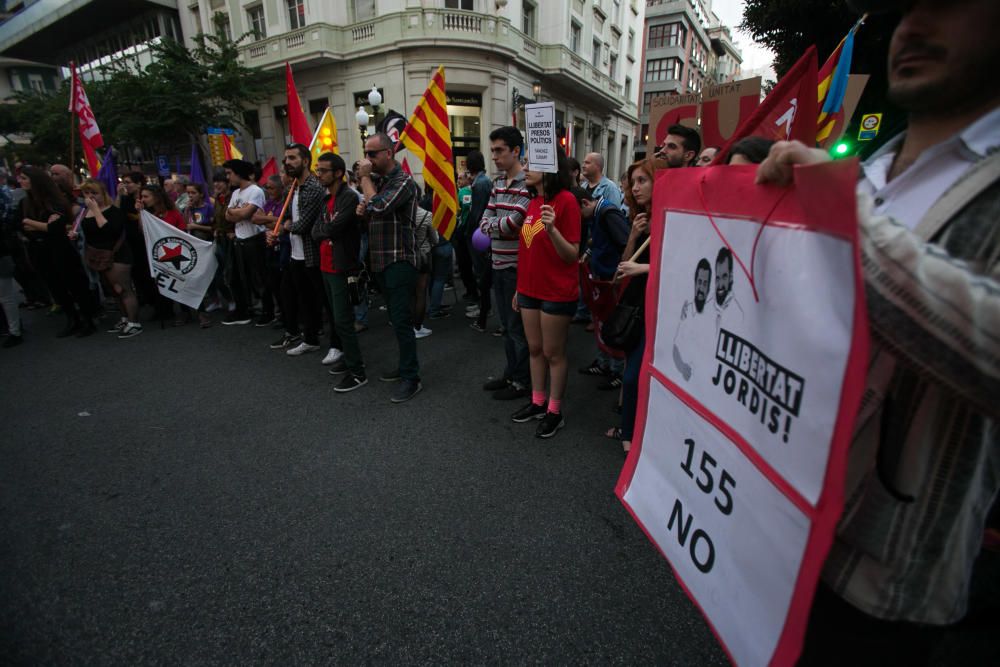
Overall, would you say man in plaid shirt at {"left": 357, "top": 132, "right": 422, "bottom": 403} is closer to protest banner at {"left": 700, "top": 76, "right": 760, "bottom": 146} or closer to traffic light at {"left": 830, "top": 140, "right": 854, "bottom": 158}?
protest banner at {"left": 700, "top": 76, "right": 760, "bottom": 146}

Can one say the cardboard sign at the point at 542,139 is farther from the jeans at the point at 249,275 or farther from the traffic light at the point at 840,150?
the jeans at the point at 249,275

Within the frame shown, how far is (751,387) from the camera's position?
94cm

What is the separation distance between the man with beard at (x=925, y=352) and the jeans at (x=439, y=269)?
5427 mm

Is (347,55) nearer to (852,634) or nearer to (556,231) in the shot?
(556,231)

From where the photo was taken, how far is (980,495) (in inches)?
32.5

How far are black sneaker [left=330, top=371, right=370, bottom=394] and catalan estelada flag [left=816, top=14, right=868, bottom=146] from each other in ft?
14.0

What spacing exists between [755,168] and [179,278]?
22.3ft

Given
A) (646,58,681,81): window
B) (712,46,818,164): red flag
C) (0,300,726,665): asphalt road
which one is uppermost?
(646,58,681,81): window

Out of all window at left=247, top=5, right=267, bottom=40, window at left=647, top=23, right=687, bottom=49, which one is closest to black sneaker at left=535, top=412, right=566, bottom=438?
window at left=247, top=5, right=267, bottom=40

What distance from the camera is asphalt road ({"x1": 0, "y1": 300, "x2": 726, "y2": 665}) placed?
1.85 m

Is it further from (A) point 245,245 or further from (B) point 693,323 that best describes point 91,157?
(B) point 693,323

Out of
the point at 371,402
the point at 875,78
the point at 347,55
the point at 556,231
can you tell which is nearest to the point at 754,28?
the point at 875,78

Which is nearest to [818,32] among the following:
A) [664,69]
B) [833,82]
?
[833,82]

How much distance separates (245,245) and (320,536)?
4.51 m
